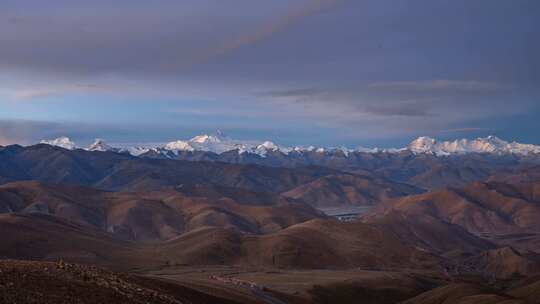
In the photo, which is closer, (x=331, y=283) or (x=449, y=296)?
(x=449, y=296)

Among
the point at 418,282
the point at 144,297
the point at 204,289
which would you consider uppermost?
the point at 144,297

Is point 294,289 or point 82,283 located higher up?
point 82,283

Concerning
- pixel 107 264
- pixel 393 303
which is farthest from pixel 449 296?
pixel 107 264

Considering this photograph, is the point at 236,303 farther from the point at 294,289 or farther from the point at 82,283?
the point at 294,289

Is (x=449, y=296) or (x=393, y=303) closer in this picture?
(x=449, y=296)

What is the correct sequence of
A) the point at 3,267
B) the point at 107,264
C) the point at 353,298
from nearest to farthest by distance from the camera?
the point at 3,267, the point at 353,298, the point at 107,264

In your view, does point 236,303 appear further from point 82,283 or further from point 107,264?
point 107,264

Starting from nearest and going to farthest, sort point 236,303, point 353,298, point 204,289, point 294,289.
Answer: point 236,303
point 204,289
point 294,289
point 353,298

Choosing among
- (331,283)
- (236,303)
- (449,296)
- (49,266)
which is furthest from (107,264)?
(49,266)

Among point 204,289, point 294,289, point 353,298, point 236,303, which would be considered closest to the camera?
point 236,303
